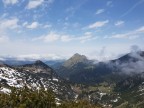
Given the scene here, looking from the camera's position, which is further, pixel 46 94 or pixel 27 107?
pixel 46 94

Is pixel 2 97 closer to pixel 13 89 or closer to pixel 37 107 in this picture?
pixel 13 89

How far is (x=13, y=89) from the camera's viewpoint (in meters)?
192

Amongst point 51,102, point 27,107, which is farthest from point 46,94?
point 27,107

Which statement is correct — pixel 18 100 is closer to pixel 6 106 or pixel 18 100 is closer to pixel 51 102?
pixel 6 106

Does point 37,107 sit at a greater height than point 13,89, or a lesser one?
lesser

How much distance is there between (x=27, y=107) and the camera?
582 feet

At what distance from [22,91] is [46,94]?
17164 mm

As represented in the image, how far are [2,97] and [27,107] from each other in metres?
20.5

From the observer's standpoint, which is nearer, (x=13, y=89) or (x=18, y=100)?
(x=18, y=100)

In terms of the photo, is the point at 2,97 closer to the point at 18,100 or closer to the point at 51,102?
the point at 18,100

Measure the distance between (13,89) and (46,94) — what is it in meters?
22.4

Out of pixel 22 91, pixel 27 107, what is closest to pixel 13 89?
pixel 22 91

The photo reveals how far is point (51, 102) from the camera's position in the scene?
192 metres

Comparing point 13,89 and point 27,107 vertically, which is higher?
point 13,89
